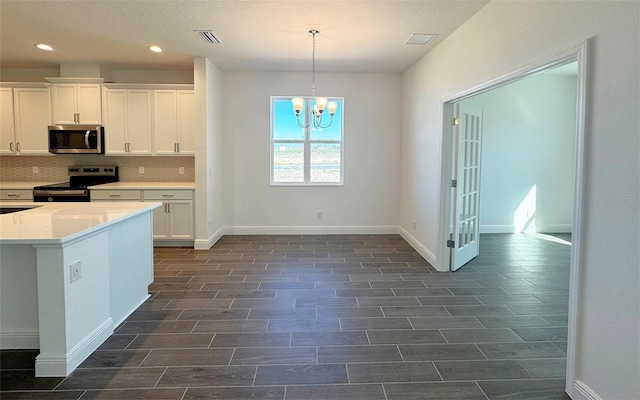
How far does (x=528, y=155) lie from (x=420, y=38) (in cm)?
373

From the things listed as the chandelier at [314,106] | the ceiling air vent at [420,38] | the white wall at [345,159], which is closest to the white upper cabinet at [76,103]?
the white wall at [345,159]

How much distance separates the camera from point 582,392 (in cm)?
208

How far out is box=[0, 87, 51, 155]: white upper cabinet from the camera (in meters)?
5.74

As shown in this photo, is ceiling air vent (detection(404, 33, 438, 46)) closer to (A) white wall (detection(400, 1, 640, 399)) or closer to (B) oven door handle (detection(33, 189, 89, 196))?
(A) white wall (detection(400, 1, 640, 399))

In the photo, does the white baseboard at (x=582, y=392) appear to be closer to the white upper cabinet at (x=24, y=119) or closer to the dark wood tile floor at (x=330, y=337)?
the dark wood tile floor at (x=330, y=337)

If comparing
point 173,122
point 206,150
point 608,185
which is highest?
point 173,122

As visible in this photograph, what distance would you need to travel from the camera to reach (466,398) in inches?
84.7

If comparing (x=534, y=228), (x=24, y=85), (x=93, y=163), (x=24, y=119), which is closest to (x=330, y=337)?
(x=93, y=163)

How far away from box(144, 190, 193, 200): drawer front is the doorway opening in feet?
11.6

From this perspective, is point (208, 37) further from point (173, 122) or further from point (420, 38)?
point (420, 38)

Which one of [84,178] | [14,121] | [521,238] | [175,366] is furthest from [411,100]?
[14,121]

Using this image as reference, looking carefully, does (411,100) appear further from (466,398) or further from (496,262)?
(466,398)

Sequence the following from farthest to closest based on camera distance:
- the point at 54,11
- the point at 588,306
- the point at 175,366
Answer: the point at 54,11
the point at 175,366
the point at 588,306

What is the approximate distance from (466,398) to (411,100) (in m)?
4.64
